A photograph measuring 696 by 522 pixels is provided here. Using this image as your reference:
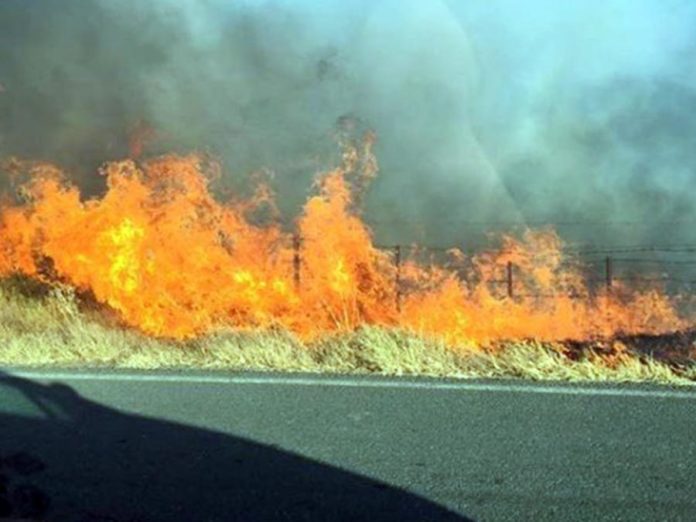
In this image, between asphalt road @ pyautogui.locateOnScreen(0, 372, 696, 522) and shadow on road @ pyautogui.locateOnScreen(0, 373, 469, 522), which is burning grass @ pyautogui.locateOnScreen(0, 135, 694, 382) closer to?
asphalt road @ pyautogui.locateOnScreen(0, 372, 696, 522)

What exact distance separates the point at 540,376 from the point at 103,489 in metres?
3.07

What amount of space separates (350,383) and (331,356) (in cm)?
78

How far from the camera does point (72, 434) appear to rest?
4.68 meters

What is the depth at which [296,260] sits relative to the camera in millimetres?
9148

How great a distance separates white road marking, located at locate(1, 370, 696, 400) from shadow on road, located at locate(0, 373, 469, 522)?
96cm

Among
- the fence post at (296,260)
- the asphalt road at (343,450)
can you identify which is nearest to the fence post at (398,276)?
the fence post at (296,260)

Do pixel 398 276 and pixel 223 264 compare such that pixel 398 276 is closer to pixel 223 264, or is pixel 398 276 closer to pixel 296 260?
pixel 296 260

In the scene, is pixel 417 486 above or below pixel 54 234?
below

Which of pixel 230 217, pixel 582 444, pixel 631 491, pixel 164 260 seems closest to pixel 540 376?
pixel 582 444

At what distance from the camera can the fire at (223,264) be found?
8141mm

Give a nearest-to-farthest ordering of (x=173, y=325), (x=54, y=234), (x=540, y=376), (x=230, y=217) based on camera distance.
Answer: (x=540, y=376), (x=173, y=325), (x=54, y=234), (x=230, y=217)

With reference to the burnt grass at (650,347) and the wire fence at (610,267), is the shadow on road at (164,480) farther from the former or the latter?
the wire fence at (610,267)

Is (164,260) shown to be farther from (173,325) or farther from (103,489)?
(103,489)

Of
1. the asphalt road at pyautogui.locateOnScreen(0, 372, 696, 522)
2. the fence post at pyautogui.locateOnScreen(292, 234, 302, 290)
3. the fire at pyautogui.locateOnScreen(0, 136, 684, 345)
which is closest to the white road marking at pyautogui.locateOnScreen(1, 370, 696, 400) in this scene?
the asphalt road at pyautogui.locateOnScreen(0, 372, 696, 522)
